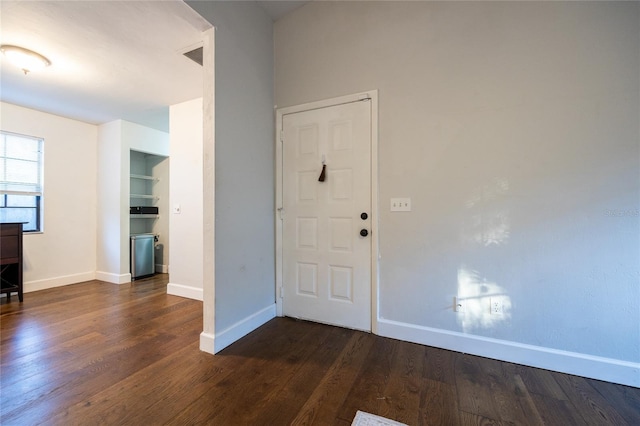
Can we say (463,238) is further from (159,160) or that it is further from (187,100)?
(159,160)

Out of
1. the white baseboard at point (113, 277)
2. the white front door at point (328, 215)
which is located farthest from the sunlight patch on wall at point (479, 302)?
the white baseboard at point (113, 277)

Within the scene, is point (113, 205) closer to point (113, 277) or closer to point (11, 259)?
point (113, 277)

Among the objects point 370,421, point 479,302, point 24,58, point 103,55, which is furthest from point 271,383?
point 24,58

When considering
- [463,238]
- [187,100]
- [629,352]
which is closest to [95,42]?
[187,100]

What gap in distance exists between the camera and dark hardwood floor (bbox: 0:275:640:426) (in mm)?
1327

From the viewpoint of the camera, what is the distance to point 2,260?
9.64 feet

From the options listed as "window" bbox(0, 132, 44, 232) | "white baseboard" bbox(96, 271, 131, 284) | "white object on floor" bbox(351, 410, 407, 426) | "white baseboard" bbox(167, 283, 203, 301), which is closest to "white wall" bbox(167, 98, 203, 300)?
"white baseboard" bbox(167, 283, 203, 301)

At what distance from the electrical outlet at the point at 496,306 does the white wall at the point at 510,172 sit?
4 centimetres

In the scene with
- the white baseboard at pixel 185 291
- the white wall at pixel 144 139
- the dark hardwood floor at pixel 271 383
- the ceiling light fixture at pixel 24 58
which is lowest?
the dark hardwood floor at pixel 271 383

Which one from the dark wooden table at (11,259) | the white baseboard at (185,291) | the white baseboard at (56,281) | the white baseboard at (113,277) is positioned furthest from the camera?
the white baseboard at (113,277)

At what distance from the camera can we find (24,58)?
226 centimetres

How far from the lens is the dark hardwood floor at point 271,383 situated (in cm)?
133

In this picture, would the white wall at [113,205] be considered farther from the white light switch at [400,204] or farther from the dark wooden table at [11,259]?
the white light switch at [400,204]

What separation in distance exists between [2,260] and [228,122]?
11.0 feet
